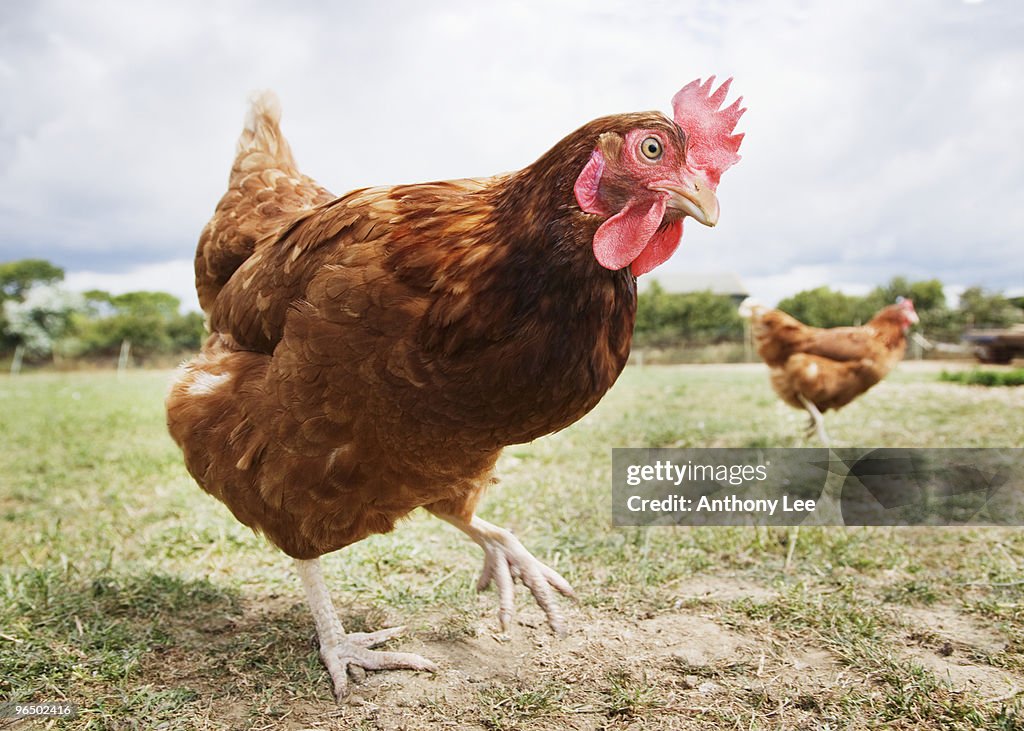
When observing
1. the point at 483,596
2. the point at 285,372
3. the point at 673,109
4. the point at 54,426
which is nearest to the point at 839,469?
the point at 483,596

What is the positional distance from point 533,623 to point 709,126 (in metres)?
1.92

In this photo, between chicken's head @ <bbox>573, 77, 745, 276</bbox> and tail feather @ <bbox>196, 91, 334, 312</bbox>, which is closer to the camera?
chicken's head @ <bbox>573, 77, 745, 276</bbox>

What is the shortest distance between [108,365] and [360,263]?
16.8m

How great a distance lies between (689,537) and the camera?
3383 millimetres

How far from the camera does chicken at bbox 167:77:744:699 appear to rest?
5.30 ft

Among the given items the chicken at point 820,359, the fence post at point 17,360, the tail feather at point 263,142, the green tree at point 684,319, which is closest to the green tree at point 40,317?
the fence post at point 17,360

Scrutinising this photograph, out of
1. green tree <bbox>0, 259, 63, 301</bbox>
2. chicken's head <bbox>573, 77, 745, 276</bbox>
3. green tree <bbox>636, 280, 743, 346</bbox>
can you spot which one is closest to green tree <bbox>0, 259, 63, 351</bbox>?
green tree <bbox>0, 259, 63, 301</bbox>

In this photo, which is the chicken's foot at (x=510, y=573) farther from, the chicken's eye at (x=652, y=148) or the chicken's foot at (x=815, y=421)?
the chicken's foot at (x=815, y=421)

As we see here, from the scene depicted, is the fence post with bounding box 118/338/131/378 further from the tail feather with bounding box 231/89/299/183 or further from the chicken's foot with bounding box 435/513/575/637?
the chicken's foot with bounding box 435/513/575/637

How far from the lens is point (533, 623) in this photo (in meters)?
Result: 2.59

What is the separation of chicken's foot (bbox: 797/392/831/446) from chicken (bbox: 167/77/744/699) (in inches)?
174

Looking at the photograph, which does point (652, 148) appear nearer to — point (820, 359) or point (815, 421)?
point (815, 421)

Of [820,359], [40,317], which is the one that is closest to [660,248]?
[820,359]

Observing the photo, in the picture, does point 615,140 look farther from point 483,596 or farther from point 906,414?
point 906,414
